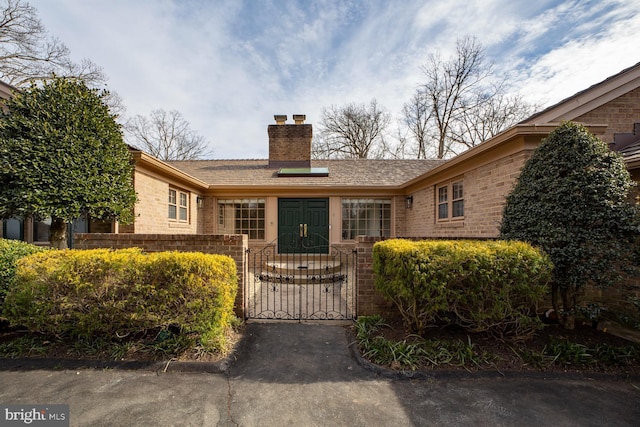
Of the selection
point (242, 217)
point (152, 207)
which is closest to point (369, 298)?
point (152, 207)

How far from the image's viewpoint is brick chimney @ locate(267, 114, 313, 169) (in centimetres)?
1244

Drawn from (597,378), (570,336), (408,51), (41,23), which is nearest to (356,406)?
(597,378)

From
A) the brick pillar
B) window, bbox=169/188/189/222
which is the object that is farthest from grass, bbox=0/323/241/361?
window, bbox=169/188/189/222

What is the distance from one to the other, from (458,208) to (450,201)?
363 mm

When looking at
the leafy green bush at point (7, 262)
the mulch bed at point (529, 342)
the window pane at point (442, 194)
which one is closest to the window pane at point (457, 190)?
the window pane at point (442, 194)

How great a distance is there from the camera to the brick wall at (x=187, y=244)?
452 cm

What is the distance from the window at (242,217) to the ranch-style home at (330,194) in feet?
0.13

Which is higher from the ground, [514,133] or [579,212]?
[514,133]

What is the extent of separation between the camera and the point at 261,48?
848 cm

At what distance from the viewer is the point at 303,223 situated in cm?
1041

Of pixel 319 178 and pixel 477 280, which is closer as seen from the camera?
pixel 477 280

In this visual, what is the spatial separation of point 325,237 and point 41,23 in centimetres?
1885

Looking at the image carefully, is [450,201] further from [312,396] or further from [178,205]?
[178,205]

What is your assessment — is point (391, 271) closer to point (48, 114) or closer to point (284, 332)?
point (284, 332)
